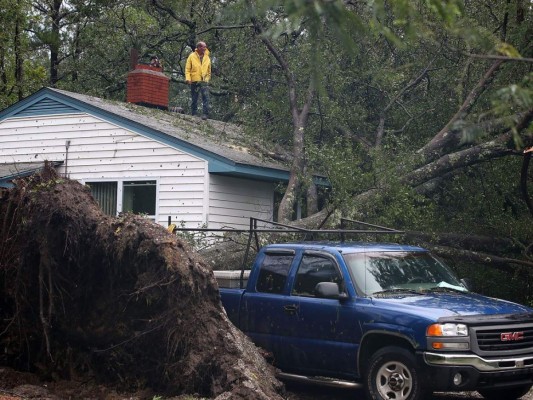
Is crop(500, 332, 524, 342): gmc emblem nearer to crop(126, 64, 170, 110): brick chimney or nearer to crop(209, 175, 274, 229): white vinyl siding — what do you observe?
crop(209, 175, 274, 229): white vinyl siding

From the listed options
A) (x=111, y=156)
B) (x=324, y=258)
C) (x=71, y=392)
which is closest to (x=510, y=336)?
(x=324, y=258)

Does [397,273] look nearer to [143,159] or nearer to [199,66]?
[143,159]

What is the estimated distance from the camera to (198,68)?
2033cm

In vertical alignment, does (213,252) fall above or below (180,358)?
above

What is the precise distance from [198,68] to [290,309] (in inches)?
462

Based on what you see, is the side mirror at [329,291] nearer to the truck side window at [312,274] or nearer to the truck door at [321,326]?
the truck door at [321,326]

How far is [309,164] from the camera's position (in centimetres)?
1659

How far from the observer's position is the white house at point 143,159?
1712cm

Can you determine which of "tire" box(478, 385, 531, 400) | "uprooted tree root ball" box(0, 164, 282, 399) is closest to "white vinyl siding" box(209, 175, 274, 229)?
"uprooted tree root ball" box(0, 164, 282, 399)

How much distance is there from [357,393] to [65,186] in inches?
161

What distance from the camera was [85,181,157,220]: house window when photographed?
1787 cm

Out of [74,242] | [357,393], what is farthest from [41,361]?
[357,393]

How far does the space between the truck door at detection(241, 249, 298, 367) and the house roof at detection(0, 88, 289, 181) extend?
21.6 feet

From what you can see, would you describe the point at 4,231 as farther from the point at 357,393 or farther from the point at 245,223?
the point at 245,223
